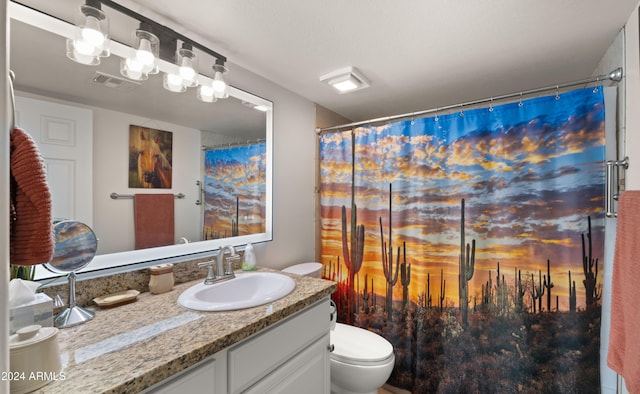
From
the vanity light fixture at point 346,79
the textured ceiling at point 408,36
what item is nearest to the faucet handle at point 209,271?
the textured ceiling at point 408,36

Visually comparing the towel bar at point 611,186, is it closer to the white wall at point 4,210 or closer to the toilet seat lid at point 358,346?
the toilet seat lid at point 358,346

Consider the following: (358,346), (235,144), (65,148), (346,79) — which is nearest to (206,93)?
(235,144)

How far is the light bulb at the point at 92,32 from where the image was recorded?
1.01 metres

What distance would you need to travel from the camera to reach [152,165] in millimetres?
1272

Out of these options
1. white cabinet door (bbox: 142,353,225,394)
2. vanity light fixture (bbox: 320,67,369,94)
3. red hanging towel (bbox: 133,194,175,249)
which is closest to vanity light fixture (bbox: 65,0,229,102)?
red hanging towel (bbox: 133,194,175,249)

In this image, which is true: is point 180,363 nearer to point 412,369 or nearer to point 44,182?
point 44,182

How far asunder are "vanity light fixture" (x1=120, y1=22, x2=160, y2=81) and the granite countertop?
1.00 meters

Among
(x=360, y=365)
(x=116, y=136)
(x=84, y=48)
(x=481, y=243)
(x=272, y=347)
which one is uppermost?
(x=84, y=48)

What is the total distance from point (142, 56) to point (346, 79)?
3.67ft

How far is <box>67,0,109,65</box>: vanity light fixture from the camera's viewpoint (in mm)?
1004

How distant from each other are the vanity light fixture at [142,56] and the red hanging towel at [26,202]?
2.61 ft

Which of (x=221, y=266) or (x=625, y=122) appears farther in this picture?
(x=221, y=266)

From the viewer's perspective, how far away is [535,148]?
150 centimetres

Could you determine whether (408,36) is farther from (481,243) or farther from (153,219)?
(153,219)
